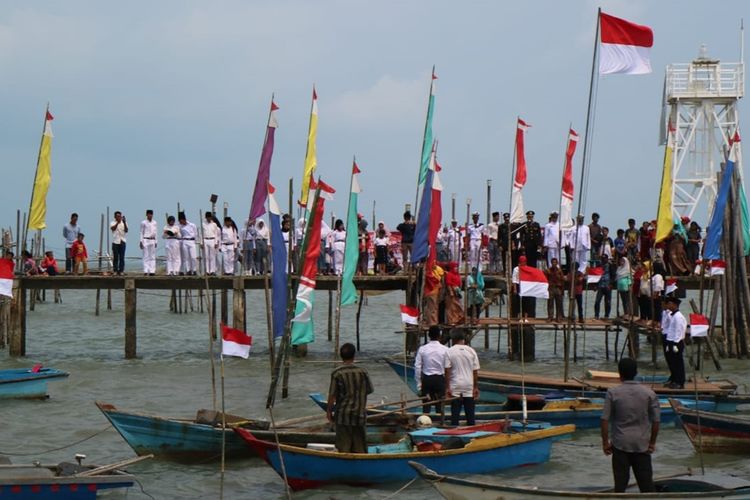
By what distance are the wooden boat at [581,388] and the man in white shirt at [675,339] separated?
313 millimetres

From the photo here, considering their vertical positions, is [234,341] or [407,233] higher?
[407,233]

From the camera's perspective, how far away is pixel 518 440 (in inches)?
721

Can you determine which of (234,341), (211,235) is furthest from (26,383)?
(234,341)

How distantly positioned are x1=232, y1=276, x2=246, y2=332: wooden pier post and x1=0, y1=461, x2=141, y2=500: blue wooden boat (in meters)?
16.5

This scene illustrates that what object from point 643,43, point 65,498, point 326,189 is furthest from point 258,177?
point 65,498

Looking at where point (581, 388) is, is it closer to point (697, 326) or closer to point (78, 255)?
A: point (697, 326)

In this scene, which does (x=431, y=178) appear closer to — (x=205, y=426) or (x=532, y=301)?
(x=205, y=426)

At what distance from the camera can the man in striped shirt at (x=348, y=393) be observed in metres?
16.2

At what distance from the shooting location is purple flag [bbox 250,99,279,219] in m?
23.8

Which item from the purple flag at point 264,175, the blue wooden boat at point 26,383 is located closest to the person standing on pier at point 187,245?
the blue wooden boat at point 26,383

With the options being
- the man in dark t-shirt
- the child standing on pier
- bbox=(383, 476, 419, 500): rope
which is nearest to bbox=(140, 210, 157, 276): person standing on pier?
the child standing on pier

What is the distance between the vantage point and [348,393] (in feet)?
53.2

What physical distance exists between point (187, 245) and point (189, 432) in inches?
596

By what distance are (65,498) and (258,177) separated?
978 centimetres
